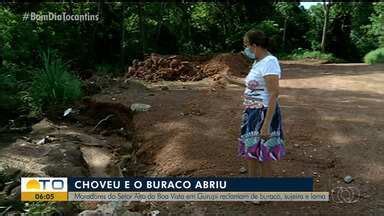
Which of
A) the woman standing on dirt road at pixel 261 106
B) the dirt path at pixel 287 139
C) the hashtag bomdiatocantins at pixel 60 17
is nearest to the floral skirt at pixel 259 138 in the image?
the woman standing on dirt road at pixel 261 106

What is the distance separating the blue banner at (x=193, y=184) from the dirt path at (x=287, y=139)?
0.14 metres

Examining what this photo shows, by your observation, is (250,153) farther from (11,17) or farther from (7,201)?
(11,17)

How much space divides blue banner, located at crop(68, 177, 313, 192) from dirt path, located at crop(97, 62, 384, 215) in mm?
142

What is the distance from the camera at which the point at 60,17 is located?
1705 centimetres

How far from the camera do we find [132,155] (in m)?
6.80

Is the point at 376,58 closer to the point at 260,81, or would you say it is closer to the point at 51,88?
the point at 51,88

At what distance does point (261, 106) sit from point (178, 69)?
755 cm

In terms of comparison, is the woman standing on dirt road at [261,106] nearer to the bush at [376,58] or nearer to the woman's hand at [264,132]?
the woman's hand at [264,132]

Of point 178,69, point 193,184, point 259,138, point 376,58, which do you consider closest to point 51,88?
point 178,69

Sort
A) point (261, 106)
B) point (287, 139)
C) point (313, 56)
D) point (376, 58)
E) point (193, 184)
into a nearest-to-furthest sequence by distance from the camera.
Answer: point (261, 106)
point (193, 184)
point (287, 139)
point (376, 58)
point (313, 56)

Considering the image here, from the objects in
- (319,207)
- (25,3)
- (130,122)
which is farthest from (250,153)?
(25,3)

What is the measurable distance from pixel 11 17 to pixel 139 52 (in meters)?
6.51

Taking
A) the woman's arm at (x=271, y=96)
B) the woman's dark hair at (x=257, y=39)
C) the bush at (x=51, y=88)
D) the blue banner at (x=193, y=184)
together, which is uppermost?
the woman's dark hair at (x=257, y=39)

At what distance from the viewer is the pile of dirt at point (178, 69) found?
11620 mm
